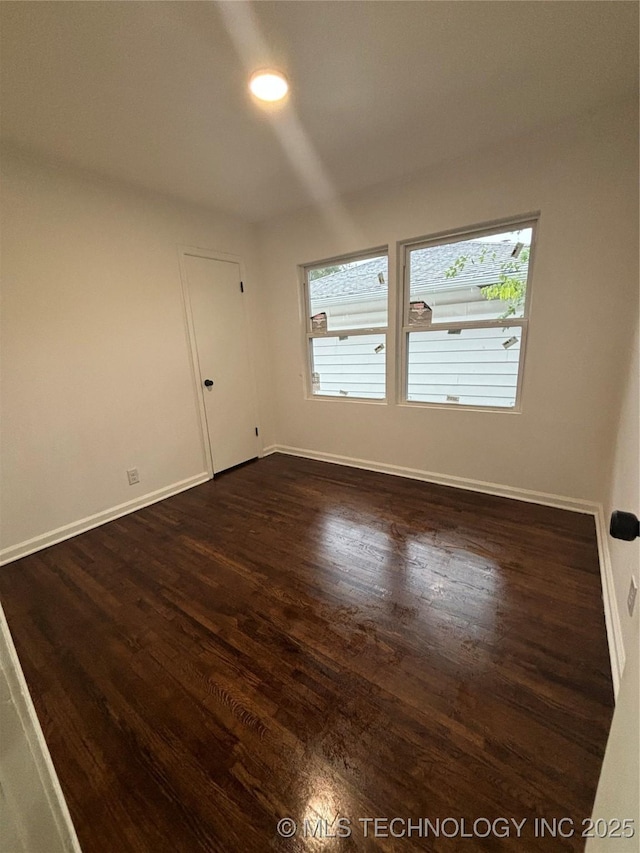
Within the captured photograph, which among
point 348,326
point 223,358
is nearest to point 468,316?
point 348,326

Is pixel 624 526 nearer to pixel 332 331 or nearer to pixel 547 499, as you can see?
pixel 547 499

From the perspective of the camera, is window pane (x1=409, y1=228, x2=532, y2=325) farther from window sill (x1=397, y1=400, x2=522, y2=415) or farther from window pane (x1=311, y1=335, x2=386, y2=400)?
window sill (x1=397, y1=400, x2=522, y2=415)

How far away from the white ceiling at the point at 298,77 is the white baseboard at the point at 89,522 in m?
2.53

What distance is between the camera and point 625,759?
0.62 metres

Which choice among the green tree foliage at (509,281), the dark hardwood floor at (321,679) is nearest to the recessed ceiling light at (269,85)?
the green tree foliage at (509,281)

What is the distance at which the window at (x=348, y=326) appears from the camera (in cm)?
327

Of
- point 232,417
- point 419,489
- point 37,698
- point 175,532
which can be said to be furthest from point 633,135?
point 37,698

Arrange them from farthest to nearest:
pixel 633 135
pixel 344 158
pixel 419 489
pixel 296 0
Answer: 1. pixel 419 489
2. pixel 344 158
3. pixel 633 135
4. pixel 296 0

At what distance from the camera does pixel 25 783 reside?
0.56 meters

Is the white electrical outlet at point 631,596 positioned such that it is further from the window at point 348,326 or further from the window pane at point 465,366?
the window at point 348,326

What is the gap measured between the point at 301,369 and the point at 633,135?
9.69 feet

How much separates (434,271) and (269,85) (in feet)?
5.78

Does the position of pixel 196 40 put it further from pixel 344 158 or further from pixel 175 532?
pixel 175 532

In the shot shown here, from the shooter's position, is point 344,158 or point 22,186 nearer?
point 22,186
